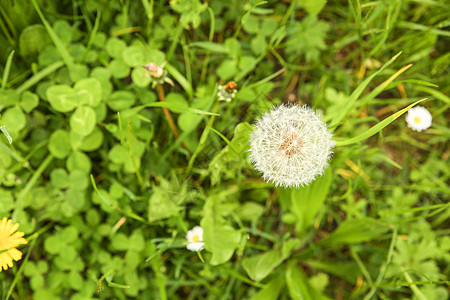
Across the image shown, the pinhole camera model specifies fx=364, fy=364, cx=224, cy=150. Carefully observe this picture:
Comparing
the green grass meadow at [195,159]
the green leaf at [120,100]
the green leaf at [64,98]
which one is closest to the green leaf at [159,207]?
the green grass meadow at [195,159]

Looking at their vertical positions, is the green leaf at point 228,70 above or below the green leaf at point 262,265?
above

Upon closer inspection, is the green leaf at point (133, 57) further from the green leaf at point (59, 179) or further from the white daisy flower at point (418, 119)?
the white daisy flower at point (418, 119)

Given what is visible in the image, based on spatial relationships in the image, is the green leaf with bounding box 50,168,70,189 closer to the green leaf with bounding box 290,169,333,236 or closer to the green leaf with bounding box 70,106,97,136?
the green leaf with bounding box 70,106,97,136

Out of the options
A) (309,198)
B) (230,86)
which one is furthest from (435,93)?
(230,86)

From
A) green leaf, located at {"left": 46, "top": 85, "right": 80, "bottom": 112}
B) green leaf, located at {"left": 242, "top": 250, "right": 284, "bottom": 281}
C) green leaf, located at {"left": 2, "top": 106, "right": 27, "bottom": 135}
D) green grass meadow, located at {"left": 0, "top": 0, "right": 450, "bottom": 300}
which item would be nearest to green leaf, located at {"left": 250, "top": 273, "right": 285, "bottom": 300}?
green grass meadow, located at {"left": 0, "top": 0, "right": 450, "bottom": 300}

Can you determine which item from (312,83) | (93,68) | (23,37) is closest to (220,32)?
(312,83)

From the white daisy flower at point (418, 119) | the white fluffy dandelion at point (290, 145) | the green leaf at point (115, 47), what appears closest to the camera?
the white fluffy dandelion at point (290, 145)

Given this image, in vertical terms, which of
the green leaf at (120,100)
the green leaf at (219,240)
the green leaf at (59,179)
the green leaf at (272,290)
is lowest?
the green leaf at (272,290)
